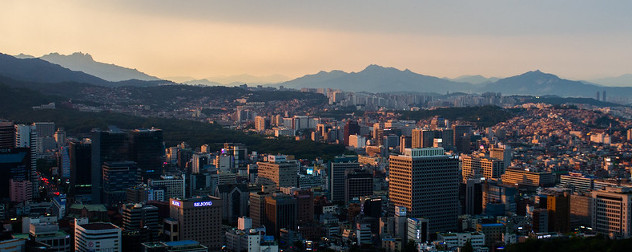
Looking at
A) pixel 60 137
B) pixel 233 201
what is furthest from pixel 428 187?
pixel 60 137

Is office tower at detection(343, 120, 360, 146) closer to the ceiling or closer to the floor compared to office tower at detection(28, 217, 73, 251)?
closer to the ceiling

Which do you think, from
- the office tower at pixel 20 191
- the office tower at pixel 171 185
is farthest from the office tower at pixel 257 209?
the office tower at pixel 20 191

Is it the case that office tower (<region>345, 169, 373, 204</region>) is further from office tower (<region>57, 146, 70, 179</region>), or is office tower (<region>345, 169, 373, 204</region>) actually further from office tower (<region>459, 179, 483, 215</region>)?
office tower (<region>57, 146, 70, 179</region>)

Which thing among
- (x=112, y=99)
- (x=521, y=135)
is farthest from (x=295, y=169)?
(x=112, y=99)

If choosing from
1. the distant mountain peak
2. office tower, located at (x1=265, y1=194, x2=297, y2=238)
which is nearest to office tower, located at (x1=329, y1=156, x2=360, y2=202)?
office tower, located at (x1=265, y1=194, x2=297, y2=238)

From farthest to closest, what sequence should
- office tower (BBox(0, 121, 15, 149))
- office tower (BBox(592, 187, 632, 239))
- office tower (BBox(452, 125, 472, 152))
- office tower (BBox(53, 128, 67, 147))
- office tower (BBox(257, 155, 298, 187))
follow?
office tower (BBox(452, 125, 472, 152))
office tower (BBox(53, 128, 67, 147))
office tower (BBox(0, 121, 15, 149))
office tower (BBox(257, 155, 298, 187))
office tower (BBox(592, 187, 632, 239))

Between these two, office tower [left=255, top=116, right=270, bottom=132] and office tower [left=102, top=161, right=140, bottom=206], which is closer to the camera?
office tower [left=102, top=161, right=140, bottom=206]
